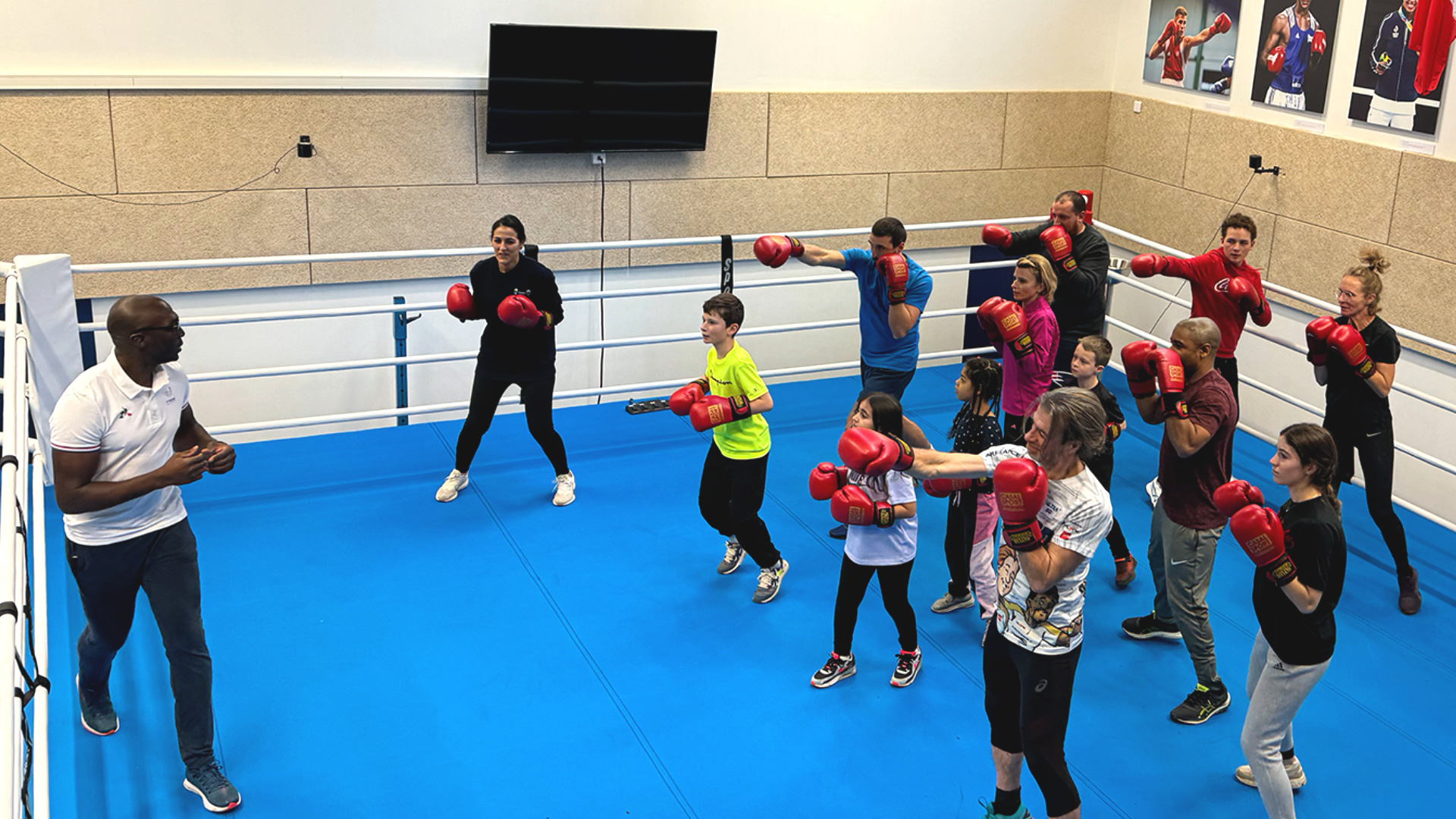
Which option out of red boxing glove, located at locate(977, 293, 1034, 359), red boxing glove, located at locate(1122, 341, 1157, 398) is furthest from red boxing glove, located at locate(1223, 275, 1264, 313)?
red boxing glove, located at locate(1122, 341, 1157, 398)

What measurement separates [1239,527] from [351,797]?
2278 mm

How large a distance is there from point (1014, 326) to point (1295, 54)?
2886mm

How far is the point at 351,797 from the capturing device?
9.82ft

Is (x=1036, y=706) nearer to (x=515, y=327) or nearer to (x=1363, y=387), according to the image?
(x=1363, y=387)

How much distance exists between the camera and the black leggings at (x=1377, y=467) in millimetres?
4031

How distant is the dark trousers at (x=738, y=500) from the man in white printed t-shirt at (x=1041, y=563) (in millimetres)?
1139

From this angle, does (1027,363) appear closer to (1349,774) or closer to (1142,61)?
(1349,774)

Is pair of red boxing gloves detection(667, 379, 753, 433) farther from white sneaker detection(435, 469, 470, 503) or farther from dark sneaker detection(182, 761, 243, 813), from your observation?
dark sneaker detection(182, 761, 243, 813)

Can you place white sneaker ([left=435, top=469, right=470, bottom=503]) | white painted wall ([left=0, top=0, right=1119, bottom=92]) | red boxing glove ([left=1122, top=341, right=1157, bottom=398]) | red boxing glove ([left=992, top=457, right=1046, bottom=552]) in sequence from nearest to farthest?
red boxing glove ([left=992, top=457, right=1046, bottom=552]) < red boxing glove ([left=1122, top=341, right=1157, bottom=398]) < white sneaker ([left=435, top=469, right=470, bottom=503]) < white painted wall ([left=0, top=0, right=1119, bottom=92])

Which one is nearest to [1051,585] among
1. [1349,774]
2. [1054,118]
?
A: [1349,774]

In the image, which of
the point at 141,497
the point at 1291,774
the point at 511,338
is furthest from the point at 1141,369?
the point at 141,497

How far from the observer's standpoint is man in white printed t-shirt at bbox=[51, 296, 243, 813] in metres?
2.53

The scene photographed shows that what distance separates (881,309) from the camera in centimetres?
425

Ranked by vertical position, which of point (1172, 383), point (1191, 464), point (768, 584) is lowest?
point (768, 584)
